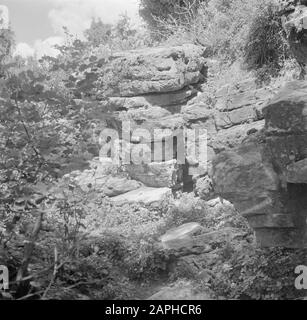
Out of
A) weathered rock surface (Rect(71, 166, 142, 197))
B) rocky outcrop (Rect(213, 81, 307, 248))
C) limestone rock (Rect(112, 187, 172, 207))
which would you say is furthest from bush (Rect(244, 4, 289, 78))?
rocky outcrop (Rect(213, 81, 307, 248))

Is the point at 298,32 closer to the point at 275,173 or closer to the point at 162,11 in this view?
the point at 275,173

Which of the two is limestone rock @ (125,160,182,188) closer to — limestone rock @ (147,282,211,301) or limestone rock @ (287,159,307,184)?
limestone rock @ (147,282,211,301)

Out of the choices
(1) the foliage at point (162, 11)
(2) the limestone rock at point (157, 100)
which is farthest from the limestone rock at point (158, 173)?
(1) the foliage at point (162, 11)

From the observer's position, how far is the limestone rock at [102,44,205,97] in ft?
34.4

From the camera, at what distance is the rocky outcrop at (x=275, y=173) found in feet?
14.6

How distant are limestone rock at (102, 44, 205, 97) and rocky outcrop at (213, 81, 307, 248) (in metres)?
5.70

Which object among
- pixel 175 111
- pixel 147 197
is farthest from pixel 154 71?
pixel 147 197

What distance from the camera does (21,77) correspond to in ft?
12.0

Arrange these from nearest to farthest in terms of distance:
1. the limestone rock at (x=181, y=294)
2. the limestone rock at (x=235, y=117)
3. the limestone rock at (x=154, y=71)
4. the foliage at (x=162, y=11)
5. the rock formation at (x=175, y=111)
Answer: the limestone rock at (x=181, y=294)
the limestone rock at (x=235, y=117)
the rock formation at (x=175, y=111)
the limestone rock at (x=154, y=71)
the foliage at (x=162, y=11)

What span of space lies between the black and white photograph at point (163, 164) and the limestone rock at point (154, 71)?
1.4 inches

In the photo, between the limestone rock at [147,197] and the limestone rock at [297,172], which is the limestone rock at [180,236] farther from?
the limestone rock at [297,172]
